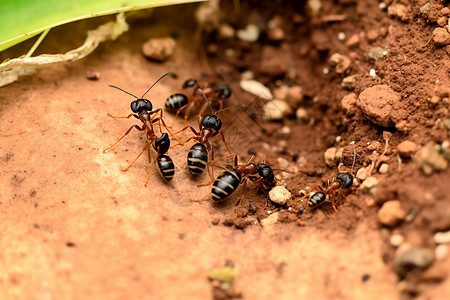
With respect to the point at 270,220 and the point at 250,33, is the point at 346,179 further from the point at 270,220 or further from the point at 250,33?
the point at 250,33

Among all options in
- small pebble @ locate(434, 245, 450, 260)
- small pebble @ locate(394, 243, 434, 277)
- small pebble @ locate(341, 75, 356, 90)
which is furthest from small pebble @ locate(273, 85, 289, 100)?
small pebble @ locate(434, 245, 450, 260)

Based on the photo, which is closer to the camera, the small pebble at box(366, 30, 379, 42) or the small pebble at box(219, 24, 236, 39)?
the small pebble at box(366, 30, 379, 42)

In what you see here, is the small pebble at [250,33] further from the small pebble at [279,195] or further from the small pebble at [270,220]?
the small pebble at [270,220]

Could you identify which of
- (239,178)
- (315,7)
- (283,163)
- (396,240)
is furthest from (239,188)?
(315,7)

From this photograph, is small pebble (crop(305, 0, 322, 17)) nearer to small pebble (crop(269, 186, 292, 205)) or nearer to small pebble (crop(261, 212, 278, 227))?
small pebble (crop(269, 186, 292, 205))

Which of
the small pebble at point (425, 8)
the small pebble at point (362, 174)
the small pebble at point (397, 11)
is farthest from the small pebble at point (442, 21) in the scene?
Result: the small pebble at point (362, 174)
